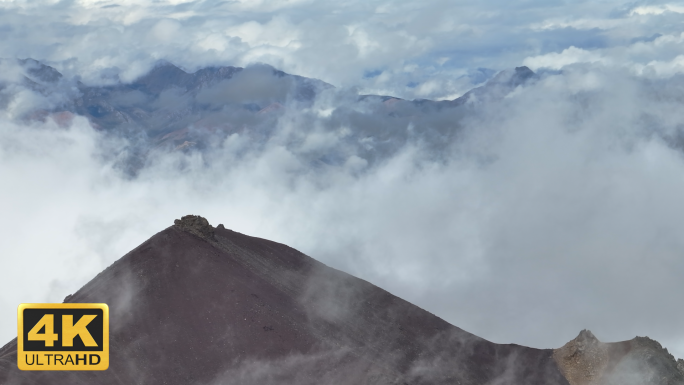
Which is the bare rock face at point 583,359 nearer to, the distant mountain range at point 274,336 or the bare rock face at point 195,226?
the distant mountain range at point 274,336

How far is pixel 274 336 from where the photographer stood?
266ft

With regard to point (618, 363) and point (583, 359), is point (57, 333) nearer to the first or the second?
point (583, 359)

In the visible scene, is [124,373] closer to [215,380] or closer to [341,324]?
[215,380]

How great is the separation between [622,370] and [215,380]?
53.9 m

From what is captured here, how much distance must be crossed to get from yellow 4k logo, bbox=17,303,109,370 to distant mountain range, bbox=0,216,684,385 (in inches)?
456

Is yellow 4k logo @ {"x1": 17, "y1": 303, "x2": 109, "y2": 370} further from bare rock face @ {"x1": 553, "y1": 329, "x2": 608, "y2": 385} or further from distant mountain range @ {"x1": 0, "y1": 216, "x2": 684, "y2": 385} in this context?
bare rock face @ {"x1": 553, "y1": 329, "x2": 608, "y2": 385}

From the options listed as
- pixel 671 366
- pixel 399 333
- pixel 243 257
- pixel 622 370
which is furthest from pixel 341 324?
pixel 671 366

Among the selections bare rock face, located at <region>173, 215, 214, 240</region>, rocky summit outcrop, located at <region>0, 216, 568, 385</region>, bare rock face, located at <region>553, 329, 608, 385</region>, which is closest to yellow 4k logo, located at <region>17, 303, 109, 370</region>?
rocky summit outcrop, located at <region>0, 216, 568, 385</region>

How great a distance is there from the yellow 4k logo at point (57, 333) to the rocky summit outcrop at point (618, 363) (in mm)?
65643

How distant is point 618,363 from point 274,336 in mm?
46955

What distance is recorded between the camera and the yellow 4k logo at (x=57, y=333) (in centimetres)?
5034

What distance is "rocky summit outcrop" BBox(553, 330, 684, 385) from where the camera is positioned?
90875mm

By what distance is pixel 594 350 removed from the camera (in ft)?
317

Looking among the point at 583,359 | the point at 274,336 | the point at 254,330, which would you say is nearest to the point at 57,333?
the point at 254,330
